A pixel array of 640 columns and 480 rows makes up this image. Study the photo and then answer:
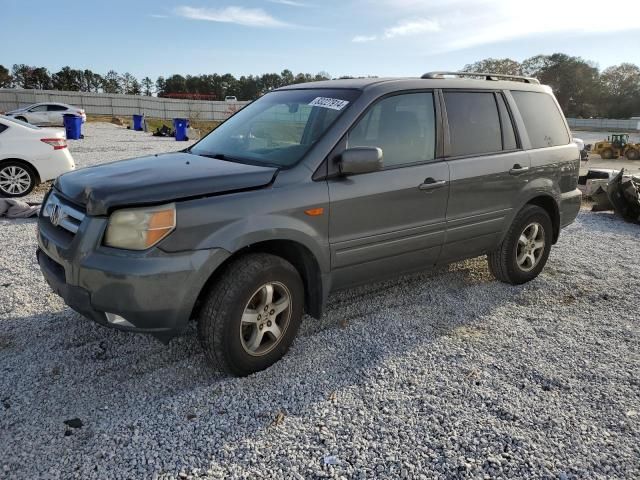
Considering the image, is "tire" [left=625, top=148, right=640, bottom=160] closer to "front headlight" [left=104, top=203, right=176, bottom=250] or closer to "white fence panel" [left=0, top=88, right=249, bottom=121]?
"white fence panel" [left=0, top=88, right=249, bottom=121]

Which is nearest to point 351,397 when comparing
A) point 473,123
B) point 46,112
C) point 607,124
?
point 473,123

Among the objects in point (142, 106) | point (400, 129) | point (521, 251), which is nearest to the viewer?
point (400, 129)

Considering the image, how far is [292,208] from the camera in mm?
3205

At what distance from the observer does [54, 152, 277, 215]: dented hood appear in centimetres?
285

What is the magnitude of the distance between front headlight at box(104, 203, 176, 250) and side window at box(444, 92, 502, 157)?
93.8 inches

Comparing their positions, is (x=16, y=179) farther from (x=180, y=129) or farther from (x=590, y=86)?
(x=590, y=86)

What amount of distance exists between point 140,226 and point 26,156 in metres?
7.30

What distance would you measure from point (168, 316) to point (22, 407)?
100 centimetres

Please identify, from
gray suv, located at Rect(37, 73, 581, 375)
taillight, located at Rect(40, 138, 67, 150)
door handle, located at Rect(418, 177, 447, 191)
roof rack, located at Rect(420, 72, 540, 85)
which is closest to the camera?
gray suv, located at Rect(37, 73, 581, 375)

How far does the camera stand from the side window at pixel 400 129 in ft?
11.9

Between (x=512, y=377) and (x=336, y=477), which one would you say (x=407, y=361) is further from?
(x=336, y=477)

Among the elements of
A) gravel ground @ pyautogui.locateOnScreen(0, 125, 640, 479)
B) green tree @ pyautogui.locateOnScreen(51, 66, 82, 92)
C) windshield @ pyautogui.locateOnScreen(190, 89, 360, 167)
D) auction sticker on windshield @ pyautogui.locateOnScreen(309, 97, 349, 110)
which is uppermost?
green tree @ pyautogui.locateOnScreen(51, 66, 82, 92)

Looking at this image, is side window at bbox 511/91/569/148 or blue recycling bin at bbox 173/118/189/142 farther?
blue recycling bin at bbox 173/118/189/142

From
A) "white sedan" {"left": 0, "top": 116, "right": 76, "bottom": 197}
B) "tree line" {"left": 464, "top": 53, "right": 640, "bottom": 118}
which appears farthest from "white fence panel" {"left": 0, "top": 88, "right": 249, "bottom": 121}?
"tree line" {"left": 464, "top": 53, "right": 640, "bottom": 118}
